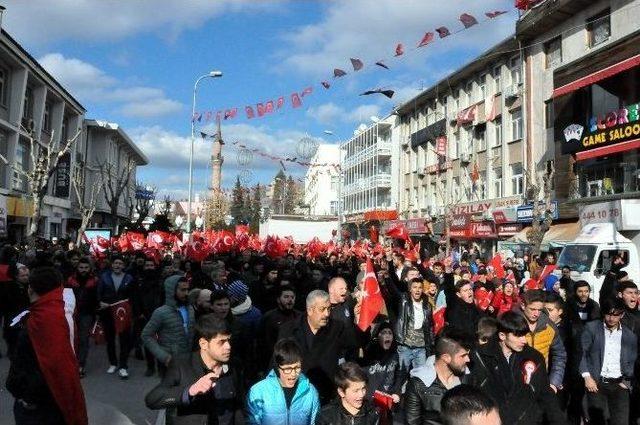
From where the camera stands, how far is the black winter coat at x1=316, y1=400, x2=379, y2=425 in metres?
3.83

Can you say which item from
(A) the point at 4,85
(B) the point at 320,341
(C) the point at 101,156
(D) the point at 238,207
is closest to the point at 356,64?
(B) the point at 320,341

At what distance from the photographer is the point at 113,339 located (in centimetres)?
902

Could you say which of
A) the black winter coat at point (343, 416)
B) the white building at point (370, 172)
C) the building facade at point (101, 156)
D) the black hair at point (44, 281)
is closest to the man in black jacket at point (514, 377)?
the black winter coat at point (343, 416)

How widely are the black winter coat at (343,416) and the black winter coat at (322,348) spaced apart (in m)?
0.73

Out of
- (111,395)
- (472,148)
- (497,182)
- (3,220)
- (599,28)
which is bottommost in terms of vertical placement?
(111,395)

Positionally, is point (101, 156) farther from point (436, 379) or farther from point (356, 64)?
point (436, 379)

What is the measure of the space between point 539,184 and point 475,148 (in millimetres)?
8222

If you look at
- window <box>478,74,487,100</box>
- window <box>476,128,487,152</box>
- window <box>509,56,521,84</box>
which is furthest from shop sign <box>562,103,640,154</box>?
window <box>478,74,487,100</box>

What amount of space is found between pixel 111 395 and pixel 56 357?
4.21 meters

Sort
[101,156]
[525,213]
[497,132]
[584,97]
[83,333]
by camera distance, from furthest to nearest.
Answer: [101,156] → [497,132] → [525,213] → [584,97] → [83,333]

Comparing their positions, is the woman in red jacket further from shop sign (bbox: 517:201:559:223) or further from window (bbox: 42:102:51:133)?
window (bbox: 42:102:51:133)

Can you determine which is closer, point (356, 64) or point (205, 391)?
point (205, 391)

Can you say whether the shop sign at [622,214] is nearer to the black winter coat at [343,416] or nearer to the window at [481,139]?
the window at [481,139]

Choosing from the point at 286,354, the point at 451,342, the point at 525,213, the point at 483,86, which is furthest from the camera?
the point at 483,86
